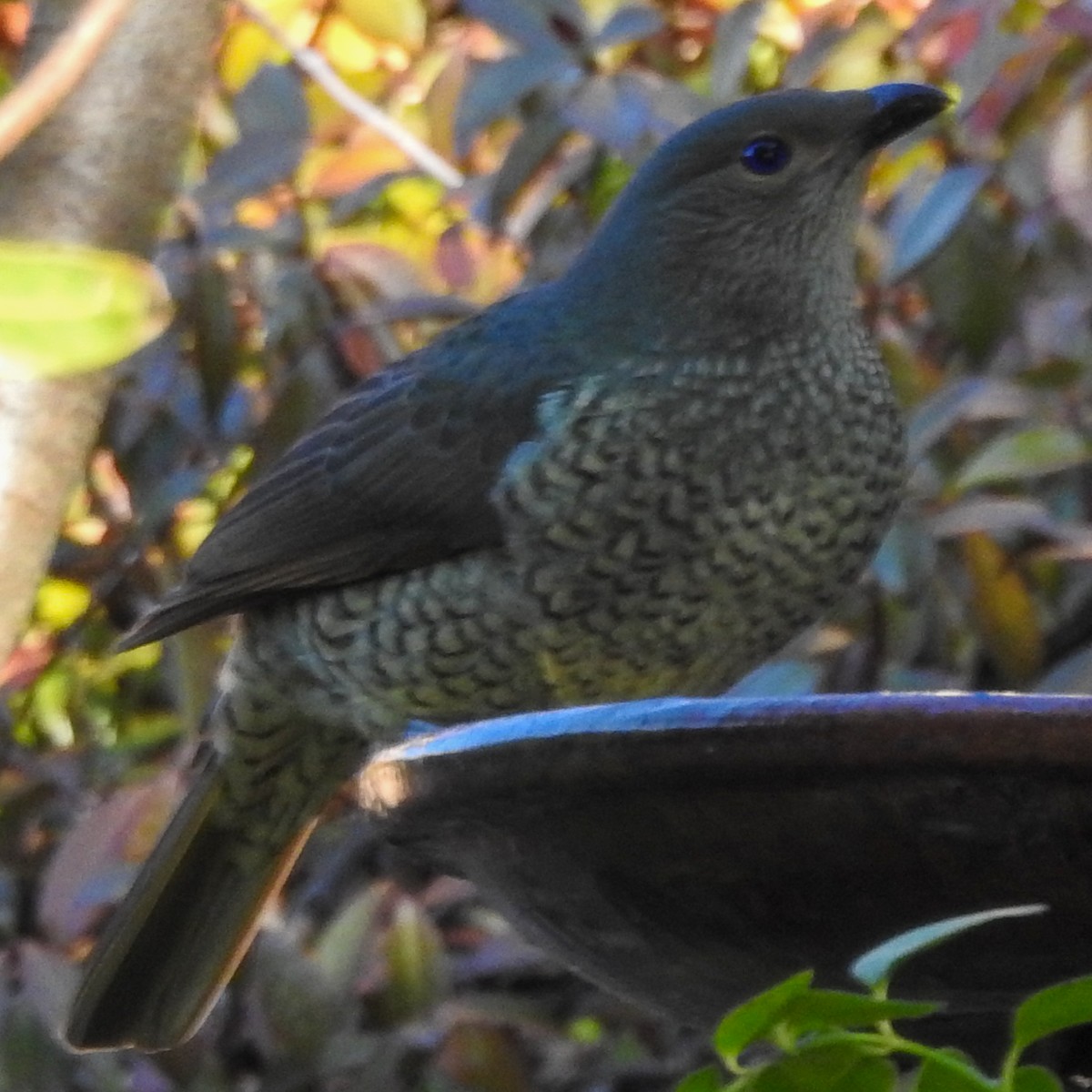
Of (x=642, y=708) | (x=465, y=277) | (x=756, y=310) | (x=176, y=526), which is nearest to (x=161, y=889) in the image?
(x=176, y=526)

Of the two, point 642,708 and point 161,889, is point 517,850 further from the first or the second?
point 161,889

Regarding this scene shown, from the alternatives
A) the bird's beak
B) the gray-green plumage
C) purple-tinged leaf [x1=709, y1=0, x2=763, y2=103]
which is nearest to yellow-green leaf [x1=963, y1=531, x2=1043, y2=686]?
the gray-green plumage

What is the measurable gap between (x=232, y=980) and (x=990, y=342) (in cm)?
139

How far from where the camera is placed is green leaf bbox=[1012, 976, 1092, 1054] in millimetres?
861

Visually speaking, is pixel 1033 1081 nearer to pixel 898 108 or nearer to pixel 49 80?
pixel 49 80

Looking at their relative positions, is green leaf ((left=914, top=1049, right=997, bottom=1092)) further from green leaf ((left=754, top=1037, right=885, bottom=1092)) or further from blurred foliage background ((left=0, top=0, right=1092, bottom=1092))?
blurred foliage background ((left=0, top=0, right=1092, bottom=1092))

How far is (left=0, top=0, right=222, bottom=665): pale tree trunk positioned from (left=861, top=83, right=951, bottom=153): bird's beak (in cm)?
73

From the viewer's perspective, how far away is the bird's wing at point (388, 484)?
99.2 inches

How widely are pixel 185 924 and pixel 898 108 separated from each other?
1.40 metres

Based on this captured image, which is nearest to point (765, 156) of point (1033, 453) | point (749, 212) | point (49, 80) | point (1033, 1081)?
point (749, 212)

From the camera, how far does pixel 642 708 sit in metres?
1.09

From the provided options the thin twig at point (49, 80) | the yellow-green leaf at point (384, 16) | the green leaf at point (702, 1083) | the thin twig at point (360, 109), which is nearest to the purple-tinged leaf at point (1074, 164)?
the thin twig at point (360, 109)

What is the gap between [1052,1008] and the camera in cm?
86

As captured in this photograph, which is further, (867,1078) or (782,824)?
(782,824)
